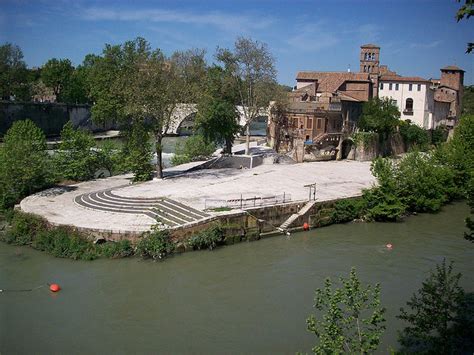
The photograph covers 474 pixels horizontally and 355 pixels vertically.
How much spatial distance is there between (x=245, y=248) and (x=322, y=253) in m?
3.88

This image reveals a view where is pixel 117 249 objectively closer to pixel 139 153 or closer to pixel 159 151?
pixel 159 151

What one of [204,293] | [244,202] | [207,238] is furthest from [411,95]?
[204,293]

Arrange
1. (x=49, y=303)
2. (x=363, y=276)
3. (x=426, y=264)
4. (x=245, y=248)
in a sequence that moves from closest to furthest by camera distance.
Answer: (x=49, y=303) < (x=363, y=276) < (x=426, y=264) < (x=245, y=248)

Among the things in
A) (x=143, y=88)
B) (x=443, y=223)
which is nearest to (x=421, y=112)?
(x=443, y=223)

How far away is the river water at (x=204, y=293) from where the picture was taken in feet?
53.9

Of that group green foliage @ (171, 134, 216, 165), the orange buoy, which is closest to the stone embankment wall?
green foliage @ (171, 134, 216, 165)

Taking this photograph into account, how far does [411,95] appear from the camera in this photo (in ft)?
219

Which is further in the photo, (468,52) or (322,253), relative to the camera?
(322,253)

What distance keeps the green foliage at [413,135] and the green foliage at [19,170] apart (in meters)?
42.8

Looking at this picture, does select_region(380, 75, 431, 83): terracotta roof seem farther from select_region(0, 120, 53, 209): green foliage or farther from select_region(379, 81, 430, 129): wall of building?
select_region(0, 120, 53, 209): green foliage

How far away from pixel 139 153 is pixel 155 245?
13343mm

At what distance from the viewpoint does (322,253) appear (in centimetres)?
2561

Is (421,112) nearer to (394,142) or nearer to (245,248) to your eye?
(394,142)

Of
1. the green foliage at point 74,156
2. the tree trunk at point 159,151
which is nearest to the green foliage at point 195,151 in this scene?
the tree trunk at point 159,151
